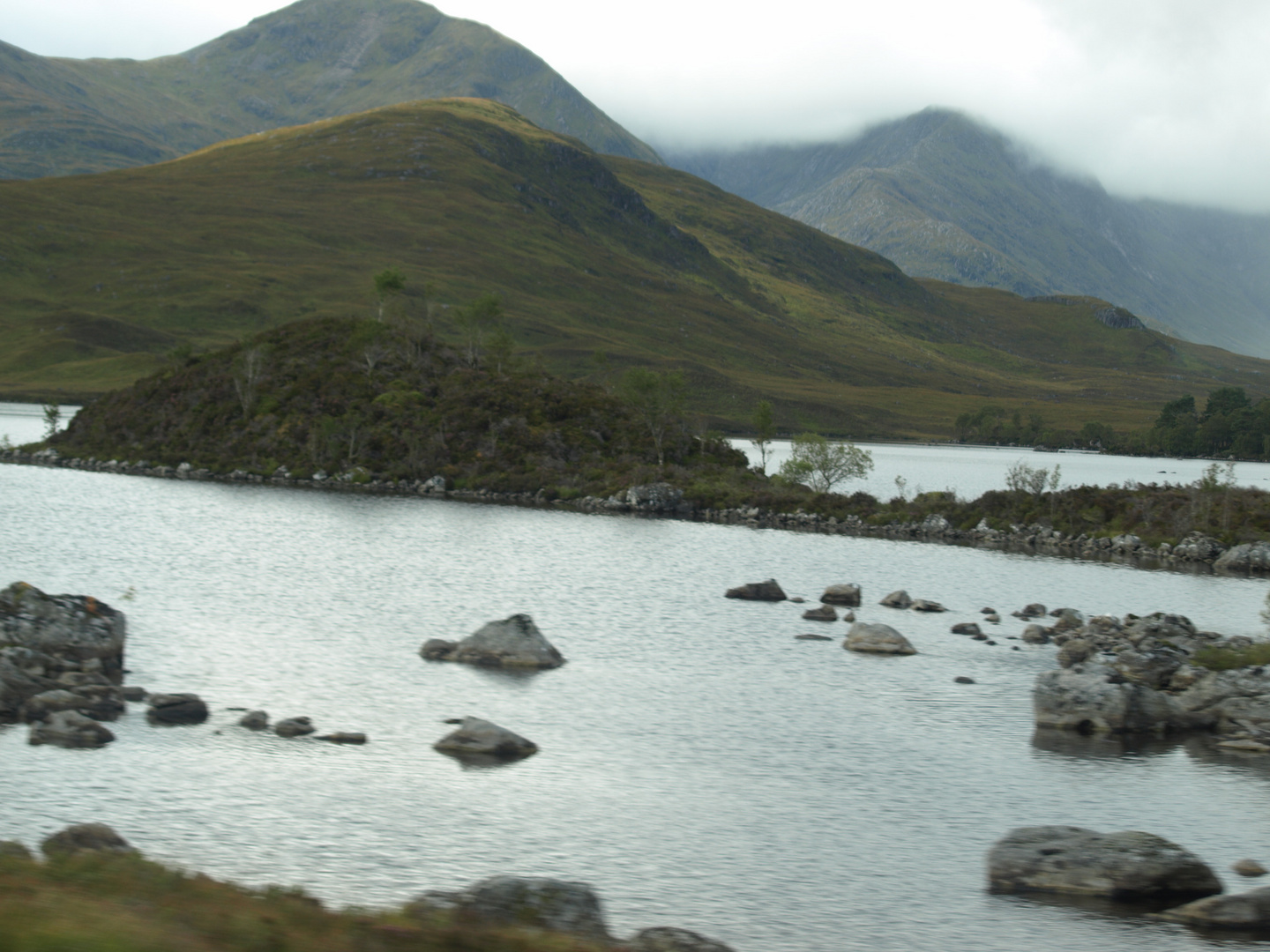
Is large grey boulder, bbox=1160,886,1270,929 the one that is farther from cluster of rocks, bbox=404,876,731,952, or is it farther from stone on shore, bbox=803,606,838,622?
stone on shore, bbox=803,606,838,622

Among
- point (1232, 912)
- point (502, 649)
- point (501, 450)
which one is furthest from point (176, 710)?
point (501, 450)

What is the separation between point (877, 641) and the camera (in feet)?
195

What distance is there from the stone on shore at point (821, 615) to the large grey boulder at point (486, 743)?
33.0 meters

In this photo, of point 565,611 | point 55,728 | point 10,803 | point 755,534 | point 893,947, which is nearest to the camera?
point 893,947

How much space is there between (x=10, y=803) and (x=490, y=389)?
137 metres

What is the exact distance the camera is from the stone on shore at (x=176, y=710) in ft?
130

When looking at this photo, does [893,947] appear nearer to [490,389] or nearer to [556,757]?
[556,757]

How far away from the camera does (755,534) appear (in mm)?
121938

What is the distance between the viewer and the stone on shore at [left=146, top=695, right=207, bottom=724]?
1559 inches

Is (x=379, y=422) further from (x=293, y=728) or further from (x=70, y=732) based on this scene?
(x=70, y=732)

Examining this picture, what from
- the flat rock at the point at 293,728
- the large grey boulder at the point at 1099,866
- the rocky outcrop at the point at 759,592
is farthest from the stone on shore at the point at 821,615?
the large grey boulder at the point at 1099,866

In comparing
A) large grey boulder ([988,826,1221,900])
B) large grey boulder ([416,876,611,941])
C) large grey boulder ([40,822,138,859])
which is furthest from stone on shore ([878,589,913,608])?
large grey boulder ([40,822,138,859])

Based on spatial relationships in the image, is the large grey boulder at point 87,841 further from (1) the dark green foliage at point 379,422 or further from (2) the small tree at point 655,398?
(2) the small tree at point 655,398

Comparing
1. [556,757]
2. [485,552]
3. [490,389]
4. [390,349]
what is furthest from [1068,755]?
[390,349]
